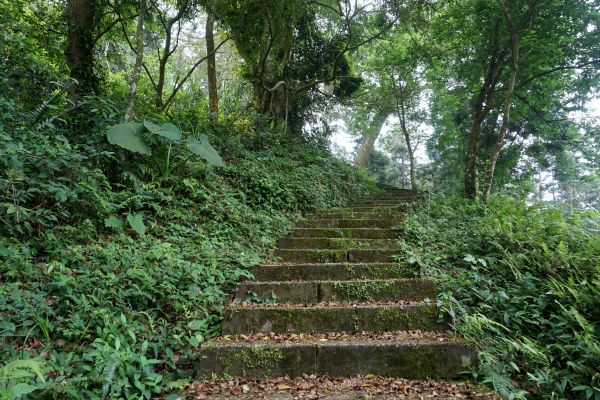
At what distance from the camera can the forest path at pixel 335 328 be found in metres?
2.53

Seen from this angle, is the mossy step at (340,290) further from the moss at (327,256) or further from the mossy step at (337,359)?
the moss at (327,256)

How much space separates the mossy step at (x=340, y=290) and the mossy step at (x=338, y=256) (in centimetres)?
78

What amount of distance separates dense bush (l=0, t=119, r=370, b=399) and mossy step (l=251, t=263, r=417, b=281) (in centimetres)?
24

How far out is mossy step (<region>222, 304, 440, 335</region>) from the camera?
292cm

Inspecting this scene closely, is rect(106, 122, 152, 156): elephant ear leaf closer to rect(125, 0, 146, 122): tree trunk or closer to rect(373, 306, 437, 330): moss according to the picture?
rect(125, 0, 146, 122): tree trunk

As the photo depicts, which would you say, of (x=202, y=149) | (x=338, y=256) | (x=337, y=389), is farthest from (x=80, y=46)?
(x=337, y=389)

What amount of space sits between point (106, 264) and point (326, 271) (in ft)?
7.09

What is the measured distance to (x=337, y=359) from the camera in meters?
2.56

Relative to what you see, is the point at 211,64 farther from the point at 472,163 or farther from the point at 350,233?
the point at 472,163

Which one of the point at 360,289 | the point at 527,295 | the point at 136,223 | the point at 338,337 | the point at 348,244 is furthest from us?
the point at 348,244

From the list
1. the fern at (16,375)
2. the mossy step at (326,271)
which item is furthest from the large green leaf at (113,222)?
the fern at (16,375)

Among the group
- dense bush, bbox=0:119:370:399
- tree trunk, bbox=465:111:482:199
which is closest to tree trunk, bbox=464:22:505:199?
tree trunk, bbox=465:111:482:199

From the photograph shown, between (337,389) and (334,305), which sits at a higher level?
(334,305)

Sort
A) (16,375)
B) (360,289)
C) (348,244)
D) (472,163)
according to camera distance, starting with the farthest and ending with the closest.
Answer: (472,163) → (348,244) → (360,289) → (16,375)
